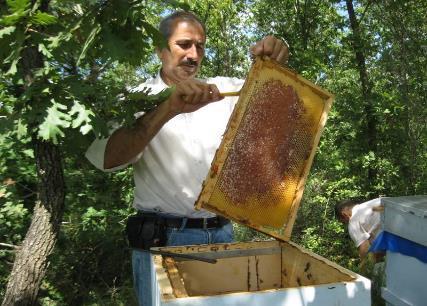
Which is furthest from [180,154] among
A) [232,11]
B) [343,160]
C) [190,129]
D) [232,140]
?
[232,11]

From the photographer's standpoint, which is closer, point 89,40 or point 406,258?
point 89,40

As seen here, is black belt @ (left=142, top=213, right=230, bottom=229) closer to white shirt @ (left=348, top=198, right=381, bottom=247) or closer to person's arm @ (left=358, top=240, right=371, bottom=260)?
white shirt @ (left=348, top=198, right=381, bottom=247)

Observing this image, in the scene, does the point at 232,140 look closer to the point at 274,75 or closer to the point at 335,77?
the point at 274,75

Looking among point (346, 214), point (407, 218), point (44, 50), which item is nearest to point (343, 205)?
point (346, 214)

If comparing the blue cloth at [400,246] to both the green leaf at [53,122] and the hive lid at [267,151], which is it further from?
the green leaf at [53,122]

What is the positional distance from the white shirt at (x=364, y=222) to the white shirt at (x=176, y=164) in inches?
136

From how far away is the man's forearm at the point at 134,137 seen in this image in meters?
1.78

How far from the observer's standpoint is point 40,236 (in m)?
1.97

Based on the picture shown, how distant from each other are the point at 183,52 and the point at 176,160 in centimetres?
58

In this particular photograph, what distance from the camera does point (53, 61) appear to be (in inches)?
69.1

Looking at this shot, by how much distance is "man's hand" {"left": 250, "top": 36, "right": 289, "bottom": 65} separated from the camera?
6.20 ft

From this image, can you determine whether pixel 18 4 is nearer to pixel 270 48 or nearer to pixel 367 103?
pixel 270 48

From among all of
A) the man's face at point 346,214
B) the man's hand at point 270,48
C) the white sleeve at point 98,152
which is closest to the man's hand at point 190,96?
the man's hand at point 270,48

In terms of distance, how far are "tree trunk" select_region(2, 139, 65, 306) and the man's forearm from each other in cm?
24
